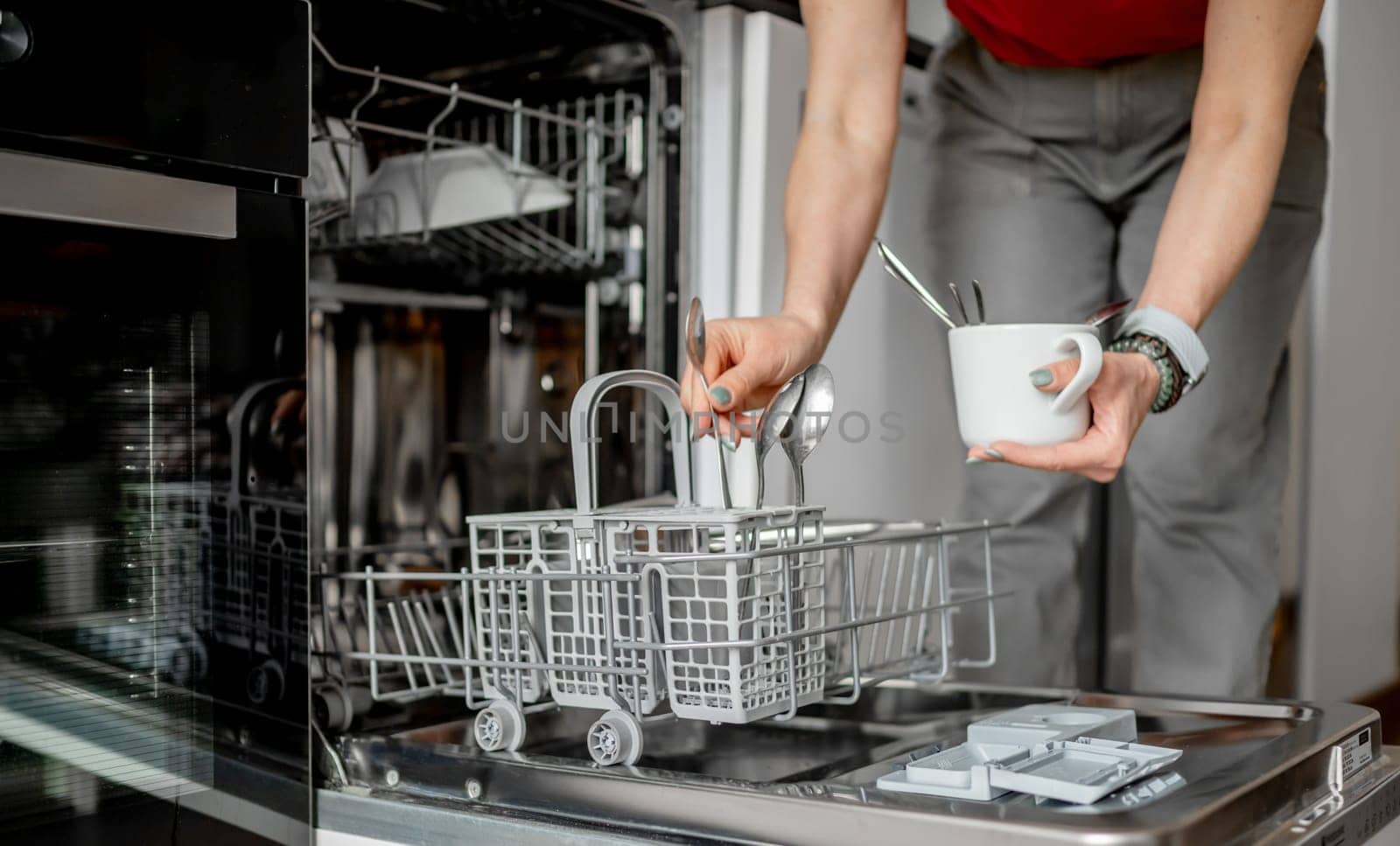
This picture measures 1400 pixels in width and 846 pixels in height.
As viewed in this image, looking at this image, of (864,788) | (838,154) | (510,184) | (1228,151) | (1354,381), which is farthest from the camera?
(1354,381)

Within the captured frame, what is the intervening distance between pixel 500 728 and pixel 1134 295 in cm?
82

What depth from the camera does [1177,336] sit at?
2.92 ft

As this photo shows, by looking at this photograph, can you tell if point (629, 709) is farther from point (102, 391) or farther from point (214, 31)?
point (214, 31)

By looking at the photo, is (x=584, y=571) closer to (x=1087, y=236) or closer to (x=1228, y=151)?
(x=1228, y=151)

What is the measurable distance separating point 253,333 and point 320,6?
480 millimetres

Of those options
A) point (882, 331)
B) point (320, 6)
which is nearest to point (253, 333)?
point (320, 6)

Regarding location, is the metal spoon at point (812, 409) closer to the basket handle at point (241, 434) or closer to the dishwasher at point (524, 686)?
the dishwasher at point (524, 686)

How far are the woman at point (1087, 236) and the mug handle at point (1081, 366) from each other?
0.25 m

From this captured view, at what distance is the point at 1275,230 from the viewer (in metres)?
1.28

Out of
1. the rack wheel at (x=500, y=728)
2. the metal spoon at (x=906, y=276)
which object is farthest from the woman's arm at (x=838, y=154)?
the rack wheel at (x=500, y=728)

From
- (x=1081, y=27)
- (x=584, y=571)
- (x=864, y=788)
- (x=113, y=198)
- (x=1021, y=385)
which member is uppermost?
(x=1081, y=27)

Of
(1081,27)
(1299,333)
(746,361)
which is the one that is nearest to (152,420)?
(746,361)

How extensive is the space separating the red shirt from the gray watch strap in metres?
0.39

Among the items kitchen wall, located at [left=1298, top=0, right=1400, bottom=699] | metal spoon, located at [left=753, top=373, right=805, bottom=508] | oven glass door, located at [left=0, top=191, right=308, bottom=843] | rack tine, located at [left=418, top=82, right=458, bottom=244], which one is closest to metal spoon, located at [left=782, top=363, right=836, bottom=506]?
metal spoon, located at [left=753, top=373, right=805, bottom=508]
